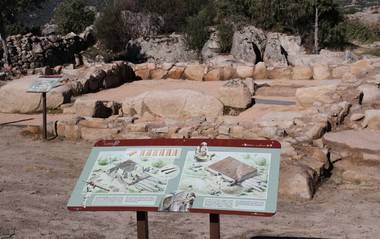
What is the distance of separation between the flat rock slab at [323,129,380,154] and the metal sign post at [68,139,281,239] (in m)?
A: 4.34

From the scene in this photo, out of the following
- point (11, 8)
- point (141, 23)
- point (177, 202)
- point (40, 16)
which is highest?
point (11, 8)

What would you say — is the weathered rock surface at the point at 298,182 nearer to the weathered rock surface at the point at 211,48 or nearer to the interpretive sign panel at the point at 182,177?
the interpretive sign panel at the point at 182,177

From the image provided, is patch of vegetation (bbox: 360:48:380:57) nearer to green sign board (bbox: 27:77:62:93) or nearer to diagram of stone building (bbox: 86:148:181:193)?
green sign board (bbox: 27:77:62:93)

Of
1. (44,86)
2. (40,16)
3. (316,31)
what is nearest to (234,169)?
(44,86)

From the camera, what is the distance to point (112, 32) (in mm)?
30562

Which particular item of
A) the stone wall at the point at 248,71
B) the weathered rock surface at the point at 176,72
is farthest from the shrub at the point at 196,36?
the weathered rock surface at the point at 176,72

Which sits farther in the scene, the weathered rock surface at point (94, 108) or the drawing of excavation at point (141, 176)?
the weathered rock surface at point (94, 108)

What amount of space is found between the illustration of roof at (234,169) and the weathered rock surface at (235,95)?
8001 mm

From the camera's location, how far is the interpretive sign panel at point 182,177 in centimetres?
411

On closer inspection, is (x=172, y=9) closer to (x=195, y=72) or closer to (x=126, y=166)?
(x=195, y=72)

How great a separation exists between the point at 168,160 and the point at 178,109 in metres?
7.17

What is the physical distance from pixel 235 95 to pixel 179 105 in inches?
55.0

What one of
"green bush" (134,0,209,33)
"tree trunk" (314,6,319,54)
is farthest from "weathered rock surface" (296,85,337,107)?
"green bush" (134,0,209,33)

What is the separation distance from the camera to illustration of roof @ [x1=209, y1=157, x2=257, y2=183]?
427 cm
